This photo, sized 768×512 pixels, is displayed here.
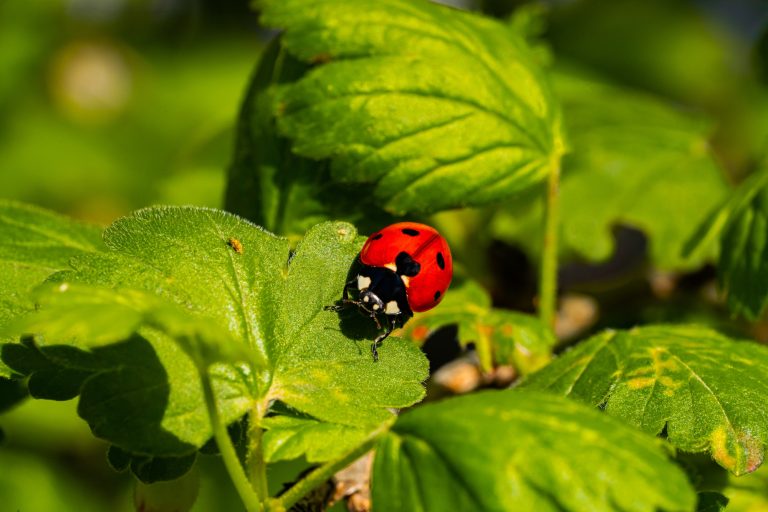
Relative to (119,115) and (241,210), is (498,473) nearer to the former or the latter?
(241,210)

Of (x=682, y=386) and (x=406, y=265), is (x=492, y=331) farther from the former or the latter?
(x=682, y=386)

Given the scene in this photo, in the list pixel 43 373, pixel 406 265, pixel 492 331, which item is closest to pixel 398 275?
pixel 406 265

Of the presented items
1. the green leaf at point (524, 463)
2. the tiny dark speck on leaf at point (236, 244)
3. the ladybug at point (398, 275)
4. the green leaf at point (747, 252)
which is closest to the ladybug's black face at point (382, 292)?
the ladybug at point (398, 275)

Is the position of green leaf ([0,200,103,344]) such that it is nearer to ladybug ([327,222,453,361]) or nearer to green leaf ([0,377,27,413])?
green leaf ([0,377,27,413])

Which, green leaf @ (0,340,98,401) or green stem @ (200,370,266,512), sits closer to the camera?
green stem @ (200,370,266,512)

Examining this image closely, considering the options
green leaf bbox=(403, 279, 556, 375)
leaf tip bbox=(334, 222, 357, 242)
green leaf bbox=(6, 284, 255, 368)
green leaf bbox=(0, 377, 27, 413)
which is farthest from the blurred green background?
green leaf bbox=(6, 284, 255, 368)

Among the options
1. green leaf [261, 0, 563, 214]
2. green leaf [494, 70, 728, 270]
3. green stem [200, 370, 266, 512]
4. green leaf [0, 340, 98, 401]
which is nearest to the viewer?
green stem [200, 370, 266, 512]
